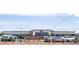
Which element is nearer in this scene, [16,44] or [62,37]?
[16,44]

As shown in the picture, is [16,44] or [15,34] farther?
[15,34]

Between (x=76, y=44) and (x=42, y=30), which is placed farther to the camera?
(x=42, y=30)

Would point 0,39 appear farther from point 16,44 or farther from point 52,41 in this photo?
point 52,41

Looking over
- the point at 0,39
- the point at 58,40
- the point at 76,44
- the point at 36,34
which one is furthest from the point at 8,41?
the point at 76,44

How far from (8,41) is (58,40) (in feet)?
6.09

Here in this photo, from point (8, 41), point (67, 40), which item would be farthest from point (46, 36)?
point (8, 41)

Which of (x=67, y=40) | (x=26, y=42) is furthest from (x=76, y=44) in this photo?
(x=26, y=42)

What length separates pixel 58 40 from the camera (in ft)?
29.3

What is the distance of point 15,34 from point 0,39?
60 centimetres

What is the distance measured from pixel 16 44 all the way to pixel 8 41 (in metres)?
0.51

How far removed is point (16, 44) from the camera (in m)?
8.43

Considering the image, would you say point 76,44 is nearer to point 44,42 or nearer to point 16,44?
point 44,42

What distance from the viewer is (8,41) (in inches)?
347

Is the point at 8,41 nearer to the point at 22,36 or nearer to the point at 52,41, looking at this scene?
the point at 22,36
